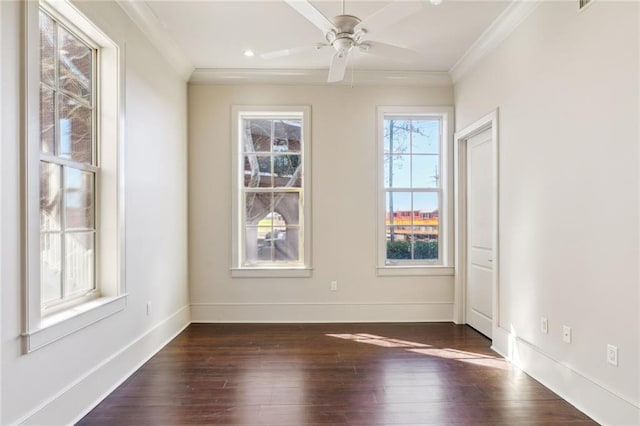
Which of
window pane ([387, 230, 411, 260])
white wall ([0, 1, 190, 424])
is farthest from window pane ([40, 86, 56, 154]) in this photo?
window pane ([387, 230, 411, 260])

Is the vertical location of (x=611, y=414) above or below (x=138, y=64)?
below

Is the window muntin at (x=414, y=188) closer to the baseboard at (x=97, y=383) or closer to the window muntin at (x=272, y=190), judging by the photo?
the window muntin at (x=272, y=190)

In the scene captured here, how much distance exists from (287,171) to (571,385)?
3.25 meters

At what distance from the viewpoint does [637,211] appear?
1.93 metres

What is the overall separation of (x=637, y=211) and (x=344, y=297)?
2.92 meters

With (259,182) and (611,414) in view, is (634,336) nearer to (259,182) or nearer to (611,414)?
(611,414)

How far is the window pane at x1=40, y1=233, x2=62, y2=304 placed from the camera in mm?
2074

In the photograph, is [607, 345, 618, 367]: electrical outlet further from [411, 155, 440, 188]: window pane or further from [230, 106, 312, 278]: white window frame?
[230, 106, 312, 278]: white window frame

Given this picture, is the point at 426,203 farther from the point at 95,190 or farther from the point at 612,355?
the point at 95,190

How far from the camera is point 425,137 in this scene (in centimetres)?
445

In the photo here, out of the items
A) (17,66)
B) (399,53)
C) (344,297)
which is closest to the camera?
(17,66)

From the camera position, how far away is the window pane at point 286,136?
440 centimetres

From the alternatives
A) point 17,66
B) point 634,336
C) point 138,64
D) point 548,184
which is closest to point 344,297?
point 548,184

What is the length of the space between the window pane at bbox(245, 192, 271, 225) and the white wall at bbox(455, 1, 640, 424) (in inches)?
97.9
